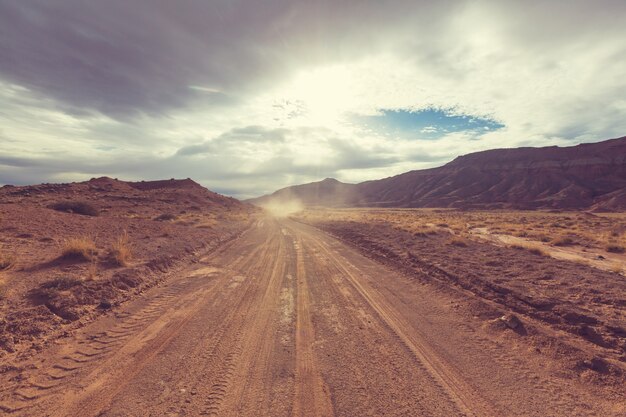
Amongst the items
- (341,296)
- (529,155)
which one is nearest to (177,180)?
(341,296)

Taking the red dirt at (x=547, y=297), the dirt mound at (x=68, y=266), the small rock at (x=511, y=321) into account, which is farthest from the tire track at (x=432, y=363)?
the dirt mound at (x=68, y=266)

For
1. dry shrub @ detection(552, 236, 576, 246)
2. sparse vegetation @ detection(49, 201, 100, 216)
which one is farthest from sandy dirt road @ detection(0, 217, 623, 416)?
sparse vegetation @ detection(49, 201, 100, 216)

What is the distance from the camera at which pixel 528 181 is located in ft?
361

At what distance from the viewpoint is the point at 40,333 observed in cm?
553

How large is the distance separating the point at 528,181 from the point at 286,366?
131022mm

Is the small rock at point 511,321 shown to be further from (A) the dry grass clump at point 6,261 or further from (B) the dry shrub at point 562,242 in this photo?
(B) the dry shrub at point 562,242

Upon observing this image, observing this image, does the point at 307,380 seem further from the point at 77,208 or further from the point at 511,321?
the point at 77,208

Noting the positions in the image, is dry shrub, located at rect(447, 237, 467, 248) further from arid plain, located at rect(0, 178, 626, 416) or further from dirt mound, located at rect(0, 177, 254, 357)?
dirt mound, located at rect(0, 177, 254, 357)

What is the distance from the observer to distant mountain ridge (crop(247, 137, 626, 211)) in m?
91.6

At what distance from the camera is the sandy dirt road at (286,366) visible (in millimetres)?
3756

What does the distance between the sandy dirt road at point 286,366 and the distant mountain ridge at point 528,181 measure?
96511 millimetres

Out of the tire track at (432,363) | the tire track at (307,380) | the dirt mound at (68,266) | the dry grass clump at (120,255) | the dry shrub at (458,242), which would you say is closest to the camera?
the tire track at (307,380)

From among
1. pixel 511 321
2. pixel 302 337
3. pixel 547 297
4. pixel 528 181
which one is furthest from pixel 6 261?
pixel 528 181

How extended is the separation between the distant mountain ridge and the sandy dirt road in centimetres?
9651
